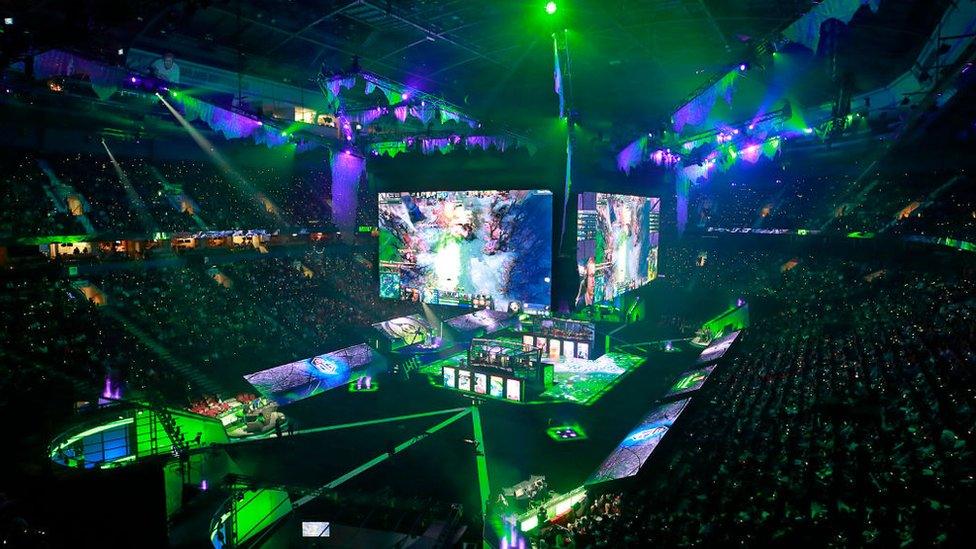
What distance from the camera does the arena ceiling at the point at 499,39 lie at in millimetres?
12250

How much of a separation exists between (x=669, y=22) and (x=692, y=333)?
52.3 feet

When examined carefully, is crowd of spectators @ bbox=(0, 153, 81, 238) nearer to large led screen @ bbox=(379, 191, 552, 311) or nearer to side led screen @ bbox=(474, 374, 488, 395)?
large led screen @ bbox=(379, 191, 552, 311)

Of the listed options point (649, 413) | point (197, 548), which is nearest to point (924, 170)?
point (649, 413)

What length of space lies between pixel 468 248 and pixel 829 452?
12492 mm

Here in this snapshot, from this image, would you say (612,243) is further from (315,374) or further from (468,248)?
(315,374)

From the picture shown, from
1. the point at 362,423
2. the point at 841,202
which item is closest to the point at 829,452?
the point at 362,423

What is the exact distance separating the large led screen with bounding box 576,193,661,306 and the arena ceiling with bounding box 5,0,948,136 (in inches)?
115

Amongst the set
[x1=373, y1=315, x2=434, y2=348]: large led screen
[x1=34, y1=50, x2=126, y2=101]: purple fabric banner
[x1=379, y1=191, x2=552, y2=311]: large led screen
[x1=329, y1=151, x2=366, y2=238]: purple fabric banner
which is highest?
[x1=34, y1=50, x2=126, y2=101]: purple fabric banner

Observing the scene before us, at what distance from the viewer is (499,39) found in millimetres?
15055

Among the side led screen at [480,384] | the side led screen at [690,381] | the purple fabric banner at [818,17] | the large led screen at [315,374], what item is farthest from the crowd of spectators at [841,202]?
the large led screen at [315,374]

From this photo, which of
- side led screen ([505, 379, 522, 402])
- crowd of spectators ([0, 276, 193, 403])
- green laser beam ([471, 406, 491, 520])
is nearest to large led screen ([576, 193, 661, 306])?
side led screen ([505, 379, 522, 402])

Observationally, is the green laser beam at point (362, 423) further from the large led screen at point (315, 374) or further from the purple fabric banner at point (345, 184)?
the purple fabric banner at point (345, 184)

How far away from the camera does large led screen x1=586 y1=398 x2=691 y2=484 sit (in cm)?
1027

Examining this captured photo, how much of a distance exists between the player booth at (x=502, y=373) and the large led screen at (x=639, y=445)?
168 inches
